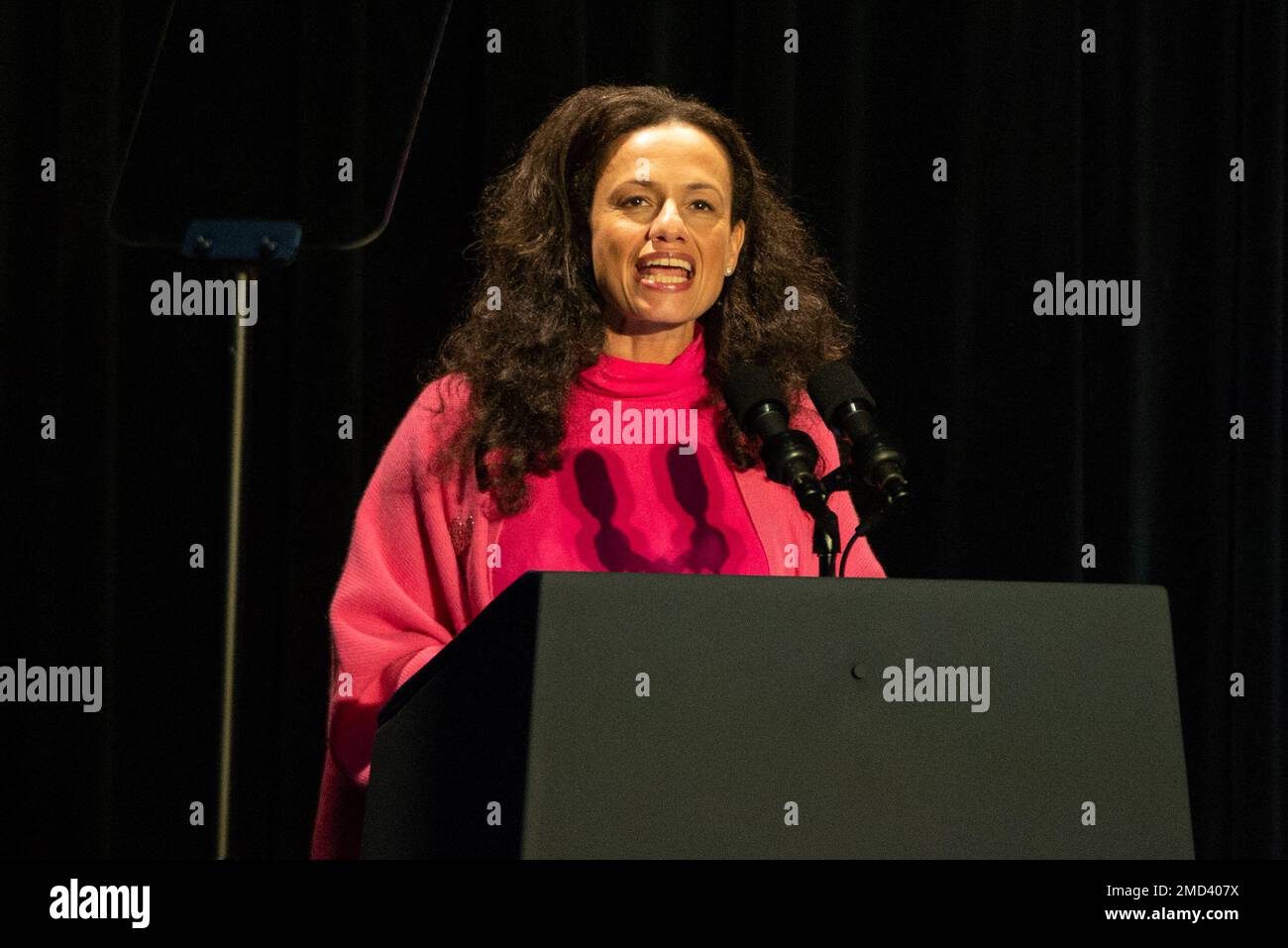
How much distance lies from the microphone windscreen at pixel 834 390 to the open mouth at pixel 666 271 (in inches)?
23.5

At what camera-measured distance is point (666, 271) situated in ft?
6.89

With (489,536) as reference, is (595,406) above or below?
above

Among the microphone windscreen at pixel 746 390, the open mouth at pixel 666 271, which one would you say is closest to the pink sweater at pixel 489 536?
the open mouth at pixel 666 271

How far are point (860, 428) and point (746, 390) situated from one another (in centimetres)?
12

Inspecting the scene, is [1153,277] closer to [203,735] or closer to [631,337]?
[631,337]

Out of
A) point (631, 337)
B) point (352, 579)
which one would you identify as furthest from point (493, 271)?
point (352, 579)

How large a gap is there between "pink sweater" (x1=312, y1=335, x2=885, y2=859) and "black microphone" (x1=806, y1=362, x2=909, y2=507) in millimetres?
502

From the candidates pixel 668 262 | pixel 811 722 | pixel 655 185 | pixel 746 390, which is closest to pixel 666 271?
pixel 668 262

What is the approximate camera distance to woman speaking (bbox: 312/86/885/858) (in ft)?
6.46

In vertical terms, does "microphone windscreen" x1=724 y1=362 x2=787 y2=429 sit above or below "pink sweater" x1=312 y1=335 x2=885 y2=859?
above

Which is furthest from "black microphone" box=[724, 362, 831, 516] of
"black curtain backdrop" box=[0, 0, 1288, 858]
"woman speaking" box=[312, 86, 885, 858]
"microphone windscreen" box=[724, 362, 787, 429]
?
"black curtain backdrop" box=[0, 0, 1288, 858]

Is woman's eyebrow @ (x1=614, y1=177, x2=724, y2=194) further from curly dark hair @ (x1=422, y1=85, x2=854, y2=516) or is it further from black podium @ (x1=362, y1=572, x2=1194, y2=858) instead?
black podium @ (x1=362, y1=572, x2=1194, y2=858)

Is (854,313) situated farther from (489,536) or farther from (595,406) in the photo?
(489,536)

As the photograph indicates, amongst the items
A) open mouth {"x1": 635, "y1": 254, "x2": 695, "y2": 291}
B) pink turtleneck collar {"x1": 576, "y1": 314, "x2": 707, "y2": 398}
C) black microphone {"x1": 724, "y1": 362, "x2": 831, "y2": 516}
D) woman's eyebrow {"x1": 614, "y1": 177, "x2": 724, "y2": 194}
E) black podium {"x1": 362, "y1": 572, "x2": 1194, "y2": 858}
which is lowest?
black podium {"x1": 362, "y1": 572, "x2": 1194, "y2": 858}
